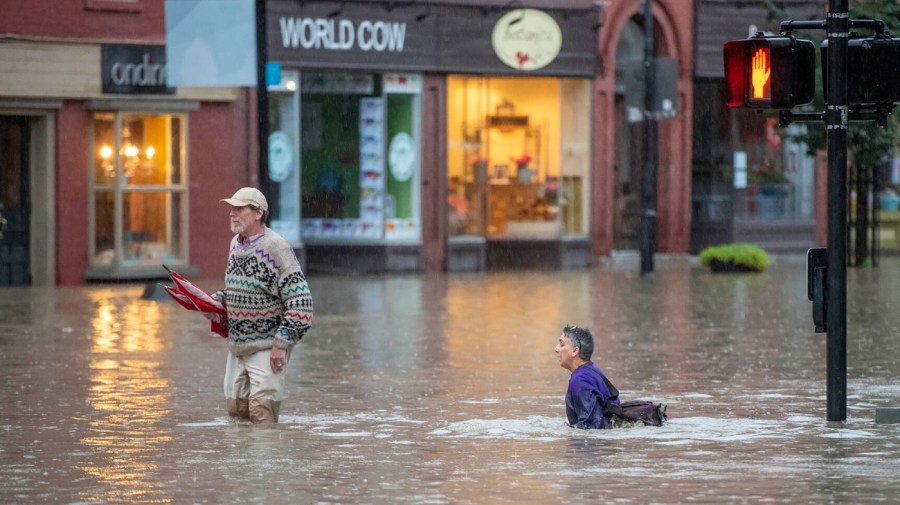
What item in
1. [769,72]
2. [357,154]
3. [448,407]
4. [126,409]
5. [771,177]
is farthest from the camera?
[771,177]

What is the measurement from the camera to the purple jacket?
38.4 feet

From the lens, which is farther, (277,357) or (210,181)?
(210,181)

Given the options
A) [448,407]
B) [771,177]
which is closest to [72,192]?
[771,177]

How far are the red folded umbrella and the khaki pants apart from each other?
0.78 feet

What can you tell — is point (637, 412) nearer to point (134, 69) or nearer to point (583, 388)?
point (583, 388)

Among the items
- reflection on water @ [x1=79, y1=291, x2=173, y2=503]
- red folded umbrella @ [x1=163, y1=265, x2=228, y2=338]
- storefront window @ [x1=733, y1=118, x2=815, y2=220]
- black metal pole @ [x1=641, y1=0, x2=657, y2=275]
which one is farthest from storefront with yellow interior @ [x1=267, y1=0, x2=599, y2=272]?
red folded umbrella @ [x1=163, y1=265, x2=228, y2=338]

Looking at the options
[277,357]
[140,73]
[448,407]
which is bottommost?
[448,407]

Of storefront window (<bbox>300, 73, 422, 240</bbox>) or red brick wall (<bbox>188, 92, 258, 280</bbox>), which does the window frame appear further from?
storefront window (<bbox>300, 73, 422, 240</bbox>)

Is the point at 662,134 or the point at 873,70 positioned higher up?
the point at 662,134

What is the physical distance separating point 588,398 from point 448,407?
1.87 m

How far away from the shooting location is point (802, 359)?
668 inches

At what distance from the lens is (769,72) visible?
11617 millimetres

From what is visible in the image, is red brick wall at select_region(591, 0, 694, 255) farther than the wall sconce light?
Yes

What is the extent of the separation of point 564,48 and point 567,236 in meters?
3.33
